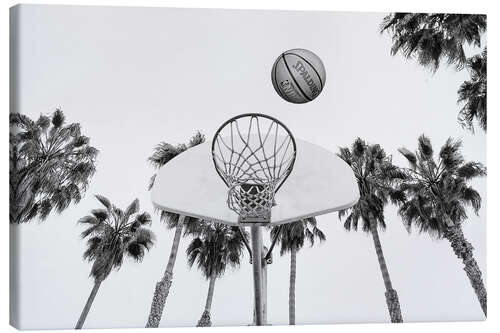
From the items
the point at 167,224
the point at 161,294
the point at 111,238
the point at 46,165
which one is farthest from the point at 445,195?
the point at 46,165

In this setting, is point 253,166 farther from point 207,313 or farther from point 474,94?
point 474,94

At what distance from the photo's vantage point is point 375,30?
282 inches

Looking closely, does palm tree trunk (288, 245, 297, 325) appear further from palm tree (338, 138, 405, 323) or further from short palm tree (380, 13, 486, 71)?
short palm tree (380, 13, 486, 71)

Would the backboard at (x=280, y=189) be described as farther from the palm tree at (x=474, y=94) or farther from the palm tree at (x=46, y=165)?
the palm tree at (x=474, y=94)

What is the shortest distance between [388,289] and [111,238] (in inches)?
88.7

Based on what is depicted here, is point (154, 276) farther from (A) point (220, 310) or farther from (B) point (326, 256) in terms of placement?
(B) point (326, 256)

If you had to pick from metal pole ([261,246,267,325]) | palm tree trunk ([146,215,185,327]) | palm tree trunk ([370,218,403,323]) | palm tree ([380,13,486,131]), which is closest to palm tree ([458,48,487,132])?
palm tree ([380,13,486,131])

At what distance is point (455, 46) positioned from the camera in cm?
Answer: 729

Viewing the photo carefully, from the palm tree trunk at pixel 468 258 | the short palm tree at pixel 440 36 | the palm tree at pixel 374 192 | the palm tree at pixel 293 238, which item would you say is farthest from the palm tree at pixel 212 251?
the short palm tree at pixel 440 36

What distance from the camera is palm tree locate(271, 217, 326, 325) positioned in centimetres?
696

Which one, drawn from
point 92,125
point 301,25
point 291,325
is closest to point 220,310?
point 291,325

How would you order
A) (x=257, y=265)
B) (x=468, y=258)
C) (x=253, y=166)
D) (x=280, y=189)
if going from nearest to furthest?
(x=253, y=166) → (x=280, y=189) → (x=257, y=265) → (x=468, y=258)

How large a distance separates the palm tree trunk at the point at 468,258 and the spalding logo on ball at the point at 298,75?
1625mm

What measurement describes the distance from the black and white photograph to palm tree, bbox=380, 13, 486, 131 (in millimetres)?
12
